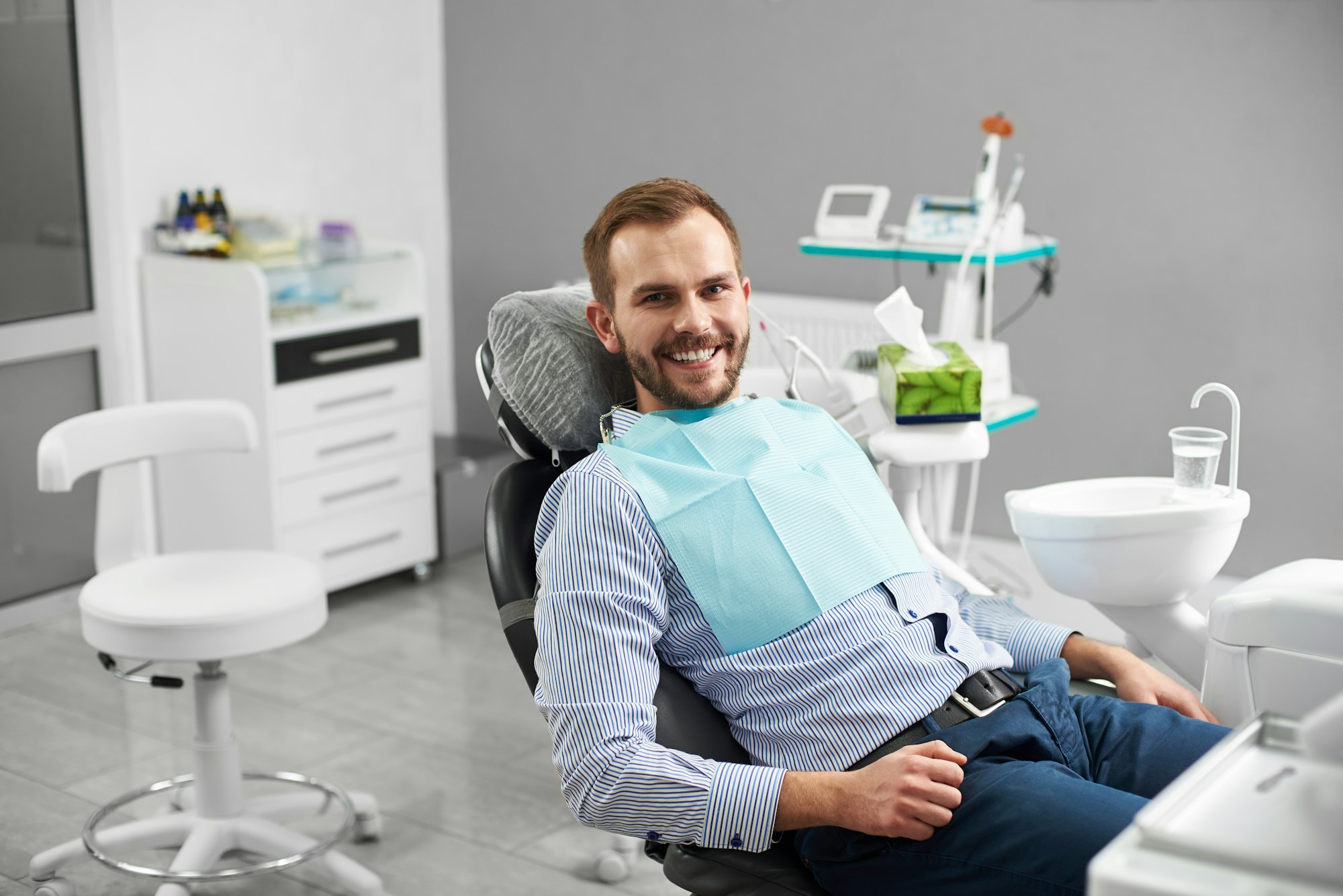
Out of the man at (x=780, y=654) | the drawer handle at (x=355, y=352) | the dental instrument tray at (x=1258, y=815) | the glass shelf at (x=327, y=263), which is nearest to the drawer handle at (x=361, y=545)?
the drawer handle at (x=355, y=352)

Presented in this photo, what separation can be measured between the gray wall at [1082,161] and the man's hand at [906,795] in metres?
2.14

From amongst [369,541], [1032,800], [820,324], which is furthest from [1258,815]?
[369,541]

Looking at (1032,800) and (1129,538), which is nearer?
(1032,800)

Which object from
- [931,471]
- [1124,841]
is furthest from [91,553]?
[1124,841]

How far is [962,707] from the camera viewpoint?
1.48m

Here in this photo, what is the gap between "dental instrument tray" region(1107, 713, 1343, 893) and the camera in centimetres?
85

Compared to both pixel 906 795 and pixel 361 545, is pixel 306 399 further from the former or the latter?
pixel 906 795

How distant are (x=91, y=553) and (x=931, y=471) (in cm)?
218

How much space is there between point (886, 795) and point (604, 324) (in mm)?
682

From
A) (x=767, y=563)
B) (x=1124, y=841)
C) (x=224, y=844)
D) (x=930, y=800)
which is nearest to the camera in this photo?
(x=1124, y=841)

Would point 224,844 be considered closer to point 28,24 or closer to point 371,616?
point 371,616

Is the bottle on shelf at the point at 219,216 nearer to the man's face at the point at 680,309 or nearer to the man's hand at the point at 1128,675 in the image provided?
the man's face at the point at 680,309

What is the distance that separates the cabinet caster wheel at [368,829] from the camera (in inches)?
95.3

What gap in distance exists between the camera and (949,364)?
6.92 feet
